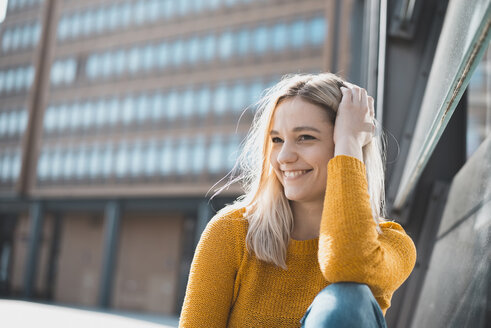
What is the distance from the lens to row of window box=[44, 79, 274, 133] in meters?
30.5

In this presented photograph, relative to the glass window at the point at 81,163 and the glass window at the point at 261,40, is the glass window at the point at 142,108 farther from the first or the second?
the glass window at the point at 261,40

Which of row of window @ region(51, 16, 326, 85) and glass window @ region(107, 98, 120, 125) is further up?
row of window @ region(51, 16, 326, 85)

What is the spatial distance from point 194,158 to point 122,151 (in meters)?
5.09

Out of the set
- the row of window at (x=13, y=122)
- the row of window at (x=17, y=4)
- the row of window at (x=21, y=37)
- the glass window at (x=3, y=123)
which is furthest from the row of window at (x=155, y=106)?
the row of window at (x=17, y=4)

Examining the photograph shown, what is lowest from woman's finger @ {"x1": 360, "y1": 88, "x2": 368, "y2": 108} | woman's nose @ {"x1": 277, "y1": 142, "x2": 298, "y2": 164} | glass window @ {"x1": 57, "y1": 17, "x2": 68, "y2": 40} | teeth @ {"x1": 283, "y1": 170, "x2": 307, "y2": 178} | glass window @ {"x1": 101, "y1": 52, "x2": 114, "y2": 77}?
teeth @ {"x1": 283, "y1": 170, "x2": 307, "y2": 178}

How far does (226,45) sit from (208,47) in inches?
45.5

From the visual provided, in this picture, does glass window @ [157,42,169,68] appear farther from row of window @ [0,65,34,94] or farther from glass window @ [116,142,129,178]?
row of window @ [0,65,34,94]

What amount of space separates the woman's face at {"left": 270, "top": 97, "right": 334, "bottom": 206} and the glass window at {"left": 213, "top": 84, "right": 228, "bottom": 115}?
2844cm

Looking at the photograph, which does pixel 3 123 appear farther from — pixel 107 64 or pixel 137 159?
pixel 137 159

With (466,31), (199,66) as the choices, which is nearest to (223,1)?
(199,66)

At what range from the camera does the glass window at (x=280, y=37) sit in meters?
30.2

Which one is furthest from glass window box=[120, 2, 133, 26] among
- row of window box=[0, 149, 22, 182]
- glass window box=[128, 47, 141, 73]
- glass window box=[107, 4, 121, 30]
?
row of window box=[0, 149, 22, 182]

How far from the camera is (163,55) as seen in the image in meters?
33.5

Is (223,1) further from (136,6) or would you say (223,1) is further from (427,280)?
(427,280)
